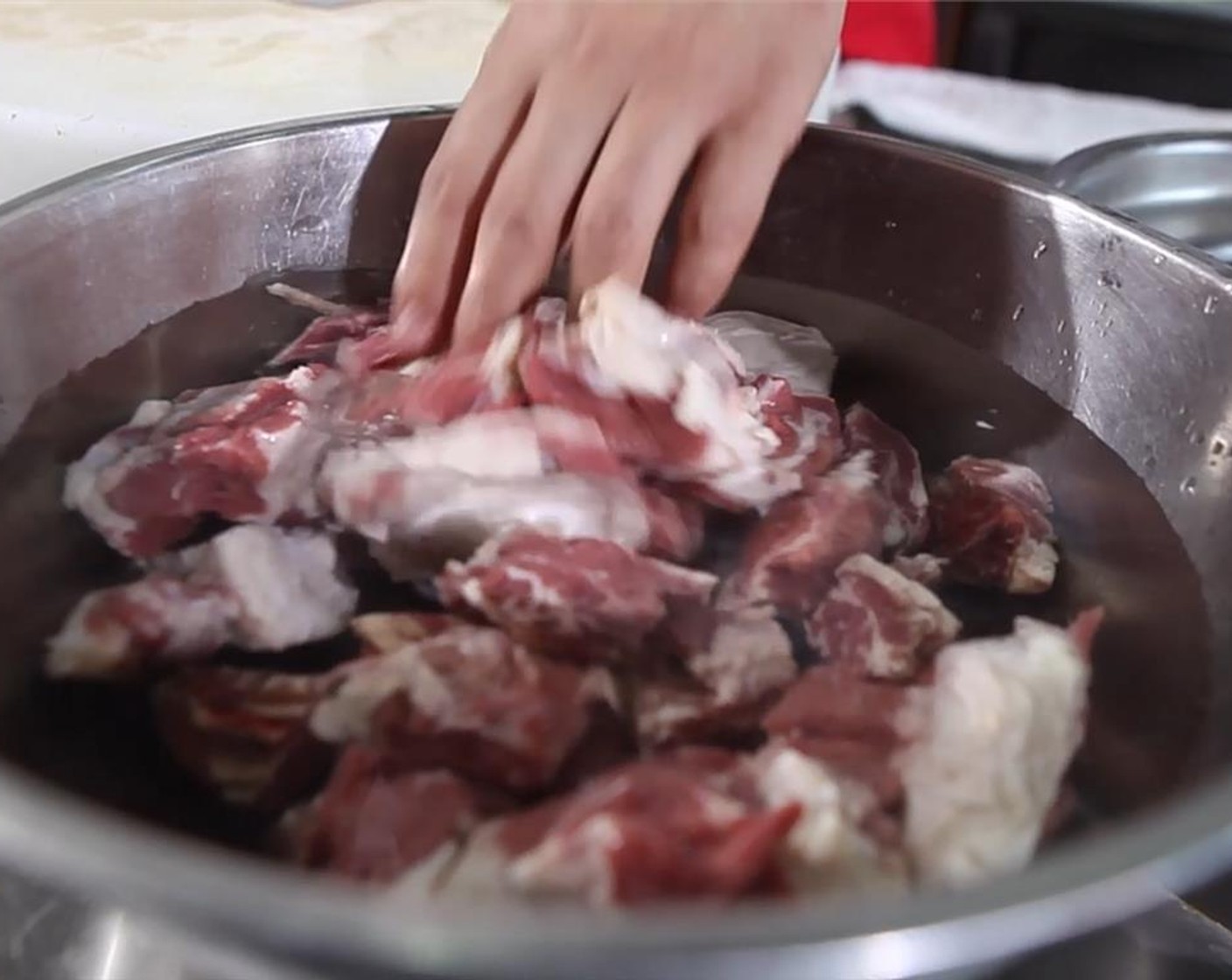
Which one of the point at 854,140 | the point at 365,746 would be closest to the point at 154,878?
the point at 365,746

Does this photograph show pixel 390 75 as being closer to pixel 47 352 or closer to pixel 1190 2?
pixel 47 352

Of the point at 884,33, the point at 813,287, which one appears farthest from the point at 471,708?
the point at 884,33

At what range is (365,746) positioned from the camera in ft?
2.06

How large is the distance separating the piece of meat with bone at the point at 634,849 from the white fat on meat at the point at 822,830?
0.03 ft

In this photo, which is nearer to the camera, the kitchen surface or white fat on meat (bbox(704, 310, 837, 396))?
the kitchen surface

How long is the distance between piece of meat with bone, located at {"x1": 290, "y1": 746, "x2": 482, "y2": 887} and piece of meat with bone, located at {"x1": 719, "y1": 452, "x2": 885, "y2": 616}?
0.69 feet

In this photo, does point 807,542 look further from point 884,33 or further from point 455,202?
point 884,33

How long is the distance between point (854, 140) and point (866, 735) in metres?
0.50

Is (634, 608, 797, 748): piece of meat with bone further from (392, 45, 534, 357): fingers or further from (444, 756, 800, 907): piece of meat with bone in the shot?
(392, 45, 534, 357): fingers

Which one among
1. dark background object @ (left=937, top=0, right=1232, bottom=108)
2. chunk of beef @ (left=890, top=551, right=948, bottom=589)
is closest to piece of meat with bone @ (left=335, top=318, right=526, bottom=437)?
chunk of beef @ (left=890, top=551, right=948, bottom=589)

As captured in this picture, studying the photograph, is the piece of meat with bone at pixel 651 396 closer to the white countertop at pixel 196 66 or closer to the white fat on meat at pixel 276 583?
the white fat on meat at pixel 276 583

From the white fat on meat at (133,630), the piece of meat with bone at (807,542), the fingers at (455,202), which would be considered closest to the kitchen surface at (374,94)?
the white fat on meat at (133,630)

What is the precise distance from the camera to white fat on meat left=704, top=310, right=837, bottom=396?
917 mm

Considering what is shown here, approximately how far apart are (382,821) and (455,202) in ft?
1.37
